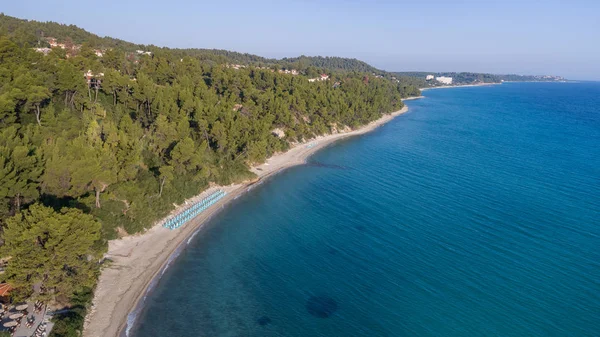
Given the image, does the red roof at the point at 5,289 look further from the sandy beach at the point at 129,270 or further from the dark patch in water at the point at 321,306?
the dark patch in water at the point at 321,306

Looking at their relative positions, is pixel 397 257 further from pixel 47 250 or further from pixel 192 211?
pixel 47 250

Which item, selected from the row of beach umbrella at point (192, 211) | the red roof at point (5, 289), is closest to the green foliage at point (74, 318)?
the red roof at point (5, 289)

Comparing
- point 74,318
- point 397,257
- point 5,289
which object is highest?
point 5,289

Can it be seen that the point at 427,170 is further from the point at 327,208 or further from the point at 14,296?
the point at 14,296

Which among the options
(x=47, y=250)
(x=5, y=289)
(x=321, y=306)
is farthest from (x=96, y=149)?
(x=321, y=306)

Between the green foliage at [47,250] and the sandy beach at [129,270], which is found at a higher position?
the green foliage at [47,250]

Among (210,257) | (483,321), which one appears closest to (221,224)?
(210,257)
